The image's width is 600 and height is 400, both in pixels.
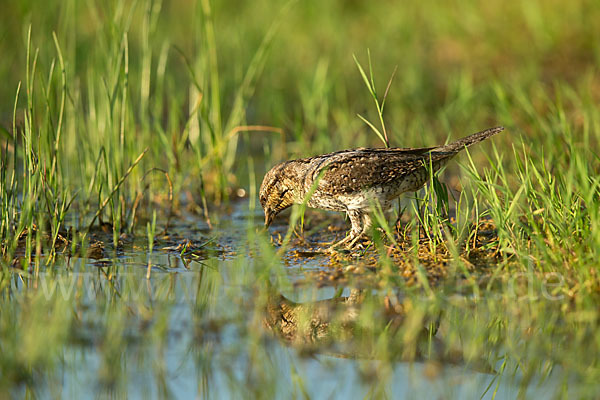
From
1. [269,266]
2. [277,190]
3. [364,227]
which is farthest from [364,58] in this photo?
[269,266]

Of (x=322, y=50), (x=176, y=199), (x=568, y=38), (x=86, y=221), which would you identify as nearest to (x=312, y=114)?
(x=176, y=199)

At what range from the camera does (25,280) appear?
5.02 meters

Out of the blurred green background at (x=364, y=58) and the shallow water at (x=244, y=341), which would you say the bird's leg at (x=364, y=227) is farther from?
the blurred green background at (x=364, y=58)

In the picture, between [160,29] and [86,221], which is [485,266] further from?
[160,29]

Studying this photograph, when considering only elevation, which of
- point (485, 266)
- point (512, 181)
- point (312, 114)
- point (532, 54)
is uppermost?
point (532, 54)

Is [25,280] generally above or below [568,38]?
below

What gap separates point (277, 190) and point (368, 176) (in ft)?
3.07

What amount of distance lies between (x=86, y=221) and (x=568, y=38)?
22.8 feet

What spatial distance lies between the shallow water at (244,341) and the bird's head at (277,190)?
888mm

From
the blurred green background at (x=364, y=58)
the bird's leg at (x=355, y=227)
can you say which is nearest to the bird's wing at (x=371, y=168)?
the bird's leg at (x=355, y=227)

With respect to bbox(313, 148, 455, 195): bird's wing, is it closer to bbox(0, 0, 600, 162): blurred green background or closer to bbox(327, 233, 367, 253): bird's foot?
bbox(327, 233, 367, 253): bird's foot

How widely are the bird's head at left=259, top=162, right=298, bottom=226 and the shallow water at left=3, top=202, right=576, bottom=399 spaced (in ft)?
2.91

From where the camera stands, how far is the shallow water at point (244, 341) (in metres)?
3.58

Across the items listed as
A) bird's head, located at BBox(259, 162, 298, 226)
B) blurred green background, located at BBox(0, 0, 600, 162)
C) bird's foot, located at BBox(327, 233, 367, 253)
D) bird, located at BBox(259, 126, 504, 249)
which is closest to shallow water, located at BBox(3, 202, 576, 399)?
bird's foot, located at BBox(327, 233, 367, 253)
